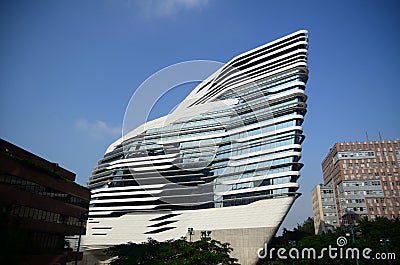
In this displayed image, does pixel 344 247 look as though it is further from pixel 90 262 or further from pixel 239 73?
pixel 90 262

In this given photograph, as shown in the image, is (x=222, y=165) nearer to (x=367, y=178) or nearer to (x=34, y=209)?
(x=34, y=209)

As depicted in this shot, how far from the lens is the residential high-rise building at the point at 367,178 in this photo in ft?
268

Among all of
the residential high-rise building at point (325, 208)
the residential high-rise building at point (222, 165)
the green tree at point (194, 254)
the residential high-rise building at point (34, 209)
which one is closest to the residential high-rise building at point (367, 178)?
the residential high-rise building at point (325, 208)

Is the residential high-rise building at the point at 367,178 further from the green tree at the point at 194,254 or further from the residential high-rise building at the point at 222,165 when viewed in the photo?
the green tree at the point at 194,254

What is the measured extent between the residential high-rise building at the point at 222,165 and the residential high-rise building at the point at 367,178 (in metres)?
37.8

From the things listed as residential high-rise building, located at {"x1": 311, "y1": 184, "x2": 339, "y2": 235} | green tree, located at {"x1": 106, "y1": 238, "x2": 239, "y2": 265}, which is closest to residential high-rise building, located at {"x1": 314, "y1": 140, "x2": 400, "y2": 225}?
residential high-rise building, located at {"x1": 311, "y1": 184, "x2": 339, "y2": 235}

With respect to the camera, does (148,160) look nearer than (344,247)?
No

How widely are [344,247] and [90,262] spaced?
57.2 meters

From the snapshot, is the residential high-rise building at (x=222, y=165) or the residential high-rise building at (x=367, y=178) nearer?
the residential high-rise building at (x=222, y=165)

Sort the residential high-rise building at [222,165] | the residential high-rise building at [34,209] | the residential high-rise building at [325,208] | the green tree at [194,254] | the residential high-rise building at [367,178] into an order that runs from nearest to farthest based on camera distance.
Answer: the residential high-rise building at [34,209], the green tree at [194,254], the residential high-rise building at [222,165], the residential high-rise building at [367,178], the residential high-rise building at [325,208]

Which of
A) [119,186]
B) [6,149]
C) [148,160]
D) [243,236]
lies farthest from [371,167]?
[6,149]

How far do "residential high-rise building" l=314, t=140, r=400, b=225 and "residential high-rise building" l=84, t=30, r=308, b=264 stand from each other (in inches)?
1488

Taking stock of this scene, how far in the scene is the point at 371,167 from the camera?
87500mm

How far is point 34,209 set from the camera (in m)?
28.2
